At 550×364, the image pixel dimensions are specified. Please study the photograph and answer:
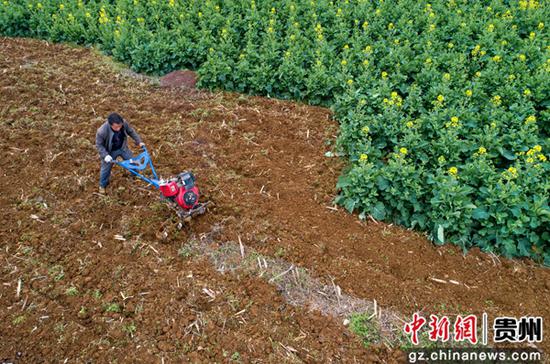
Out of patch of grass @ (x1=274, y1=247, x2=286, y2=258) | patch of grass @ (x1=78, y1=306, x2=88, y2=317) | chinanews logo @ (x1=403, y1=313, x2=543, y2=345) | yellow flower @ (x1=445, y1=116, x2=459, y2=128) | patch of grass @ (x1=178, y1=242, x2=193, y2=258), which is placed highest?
yellow flower @ (x1=445, y1=116, x2=459, y2=128)

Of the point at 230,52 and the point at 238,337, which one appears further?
the point at 230,52

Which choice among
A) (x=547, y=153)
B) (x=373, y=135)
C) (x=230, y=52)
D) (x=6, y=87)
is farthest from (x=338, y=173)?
(x=6, y=87)

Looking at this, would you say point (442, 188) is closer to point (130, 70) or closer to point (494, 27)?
point (494, 27)

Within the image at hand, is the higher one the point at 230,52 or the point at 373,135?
the point at 230,52

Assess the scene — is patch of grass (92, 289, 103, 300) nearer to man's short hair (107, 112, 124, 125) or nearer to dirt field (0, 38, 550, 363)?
dirt field (0, 38, 550, 363)

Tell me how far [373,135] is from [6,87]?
602 cm

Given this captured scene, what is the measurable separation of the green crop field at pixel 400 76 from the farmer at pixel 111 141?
2.56 m

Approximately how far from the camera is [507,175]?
15.8ft

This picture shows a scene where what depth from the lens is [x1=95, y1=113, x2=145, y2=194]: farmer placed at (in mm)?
4879

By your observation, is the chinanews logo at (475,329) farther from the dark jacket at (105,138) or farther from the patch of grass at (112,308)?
the dark jacket at (105,138)

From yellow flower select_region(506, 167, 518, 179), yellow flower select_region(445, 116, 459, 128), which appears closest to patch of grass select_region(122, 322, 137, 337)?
yellow flower select_region(506, 167, 518, 179)

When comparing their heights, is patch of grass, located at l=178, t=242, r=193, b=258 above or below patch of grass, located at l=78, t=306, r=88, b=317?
below

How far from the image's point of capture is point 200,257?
475 cm

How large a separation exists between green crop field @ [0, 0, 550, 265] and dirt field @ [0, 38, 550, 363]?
1.36 ft
